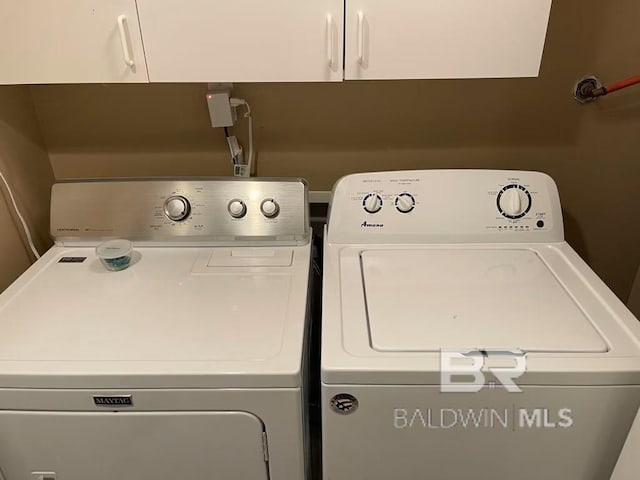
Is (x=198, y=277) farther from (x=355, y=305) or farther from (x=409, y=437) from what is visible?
(x=409, y=437)

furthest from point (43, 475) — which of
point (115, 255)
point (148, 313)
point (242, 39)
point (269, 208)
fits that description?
point (242, 39)

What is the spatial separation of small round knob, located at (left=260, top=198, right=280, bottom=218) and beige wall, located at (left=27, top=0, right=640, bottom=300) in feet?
0.92

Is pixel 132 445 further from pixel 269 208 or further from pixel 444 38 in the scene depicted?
pixel 444 38

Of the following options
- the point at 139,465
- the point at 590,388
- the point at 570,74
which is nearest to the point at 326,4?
the point at 570,74

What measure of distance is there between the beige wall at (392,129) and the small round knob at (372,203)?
27cm

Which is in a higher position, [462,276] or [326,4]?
[326,4]

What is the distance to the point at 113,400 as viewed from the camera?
38.0 inches

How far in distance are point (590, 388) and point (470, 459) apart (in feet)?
0.91

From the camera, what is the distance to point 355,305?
1.10 metres

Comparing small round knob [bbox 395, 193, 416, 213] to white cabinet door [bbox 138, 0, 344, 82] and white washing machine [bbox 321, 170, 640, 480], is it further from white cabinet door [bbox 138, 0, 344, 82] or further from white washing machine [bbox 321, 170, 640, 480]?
white cabinet door [bbox 138, 0, 344, 82]

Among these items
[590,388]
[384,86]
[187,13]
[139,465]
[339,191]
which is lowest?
[139,465]

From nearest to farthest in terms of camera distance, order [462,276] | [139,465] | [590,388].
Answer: [590,388] → [139,465] → [462,276]

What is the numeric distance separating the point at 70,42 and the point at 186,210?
47cm

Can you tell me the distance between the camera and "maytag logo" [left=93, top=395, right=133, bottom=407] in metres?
0.96
